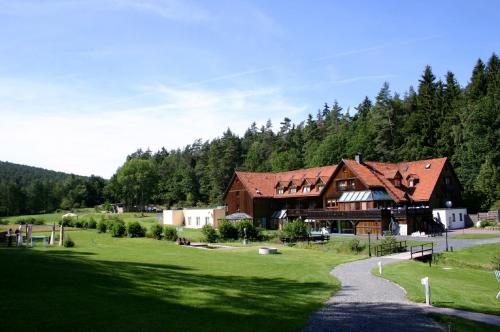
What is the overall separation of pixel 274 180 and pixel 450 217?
1117 inches

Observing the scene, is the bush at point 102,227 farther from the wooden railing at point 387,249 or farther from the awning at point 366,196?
the wooden railing at point 387,249

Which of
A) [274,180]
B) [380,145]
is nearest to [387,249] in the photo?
[274,180]

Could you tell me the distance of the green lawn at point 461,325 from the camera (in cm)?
1223

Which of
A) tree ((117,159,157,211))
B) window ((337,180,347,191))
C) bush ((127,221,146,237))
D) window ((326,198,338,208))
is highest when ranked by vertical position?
tree ((117,159,157,211))

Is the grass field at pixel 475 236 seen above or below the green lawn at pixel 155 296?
above

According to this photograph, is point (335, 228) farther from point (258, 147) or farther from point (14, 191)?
point (14, 191)

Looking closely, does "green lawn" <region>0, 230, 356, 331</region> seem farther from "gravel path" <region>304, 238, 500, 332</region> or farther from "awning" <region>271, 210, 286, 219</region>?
"awning" <region>271, 210, 286, 219</region>

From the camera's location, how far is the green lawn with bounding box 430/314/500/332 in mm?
12227

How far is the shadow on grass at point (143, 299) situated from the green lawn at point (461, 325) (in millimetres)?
4131

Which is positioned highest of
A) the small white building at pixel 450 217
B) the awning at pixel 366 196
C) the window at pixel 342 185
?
the window at pixel 342 185

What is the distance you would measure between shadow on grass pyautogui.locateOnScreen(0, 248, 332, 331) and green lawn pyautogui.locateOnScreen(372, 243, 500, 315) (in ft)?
14.6

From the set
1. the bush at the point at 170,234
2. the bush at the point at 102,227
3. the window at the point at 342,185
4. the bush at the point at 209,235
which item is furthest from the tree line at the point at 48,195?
the window at the point at 342,185

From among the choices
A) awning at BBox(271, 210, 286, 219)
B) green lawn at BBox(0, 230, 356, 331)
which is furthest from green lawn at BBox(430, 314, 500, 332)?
awning at BBox(271, 210, 286, 219)

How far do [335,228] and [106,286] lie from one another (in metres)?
42.4
